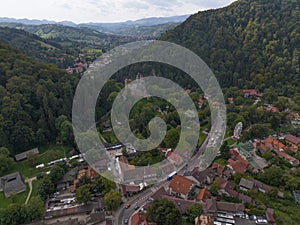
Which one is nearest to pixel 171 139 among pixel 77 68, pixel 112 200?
pixel 112 200

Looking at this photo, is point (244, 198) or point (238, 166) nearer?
point (244, 198)

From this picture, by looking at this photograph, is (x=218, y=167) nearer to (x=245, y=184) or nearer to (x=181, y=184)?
(x=245, y=184)

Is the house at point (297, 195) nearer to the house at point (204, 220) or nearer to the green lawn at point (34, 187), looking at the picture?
the house at point (204, 220)

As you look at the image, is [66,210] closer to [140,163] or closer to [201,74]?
[140,163]

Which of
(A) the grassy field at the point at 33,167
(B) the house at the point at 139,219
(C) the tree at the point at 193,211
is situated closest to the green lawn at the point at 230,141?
(C) the tree at the point at 193,211

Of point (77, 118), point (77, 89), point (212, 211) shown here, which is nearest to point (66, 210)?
point (212, 211)

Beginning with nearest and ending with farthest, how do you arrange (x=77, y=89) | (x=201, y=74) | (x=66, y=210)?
1. (x=66, y=210)
2. (x=77, y=89)
3. (x=201, y=74)
